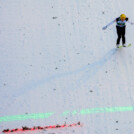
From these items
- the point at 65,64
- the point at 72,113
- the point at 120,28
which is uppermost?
the point at 120,28

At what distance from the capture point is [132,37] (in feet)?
25.8

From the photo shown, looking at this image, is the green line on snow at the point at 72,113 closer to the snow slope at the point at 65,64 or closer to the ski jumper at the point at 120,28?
the snow slope at the point at 65,64

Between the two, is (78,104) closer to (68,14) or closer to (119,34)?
(119,34)

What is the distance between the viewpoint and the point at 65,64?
7285 mm

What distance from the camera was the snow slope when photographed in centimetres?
632

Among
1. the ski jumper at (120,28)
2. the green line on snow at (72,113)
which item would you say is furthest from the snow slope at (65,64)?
the ski jumper at (120,28)

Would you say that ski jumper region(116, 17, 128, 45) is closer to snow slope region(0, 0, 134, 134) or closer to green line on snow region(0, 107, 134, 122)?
snow slope region(0, 0, 134, 134)

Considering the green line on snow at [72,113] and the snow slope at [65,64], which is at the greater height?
the snow slope at [65,64]

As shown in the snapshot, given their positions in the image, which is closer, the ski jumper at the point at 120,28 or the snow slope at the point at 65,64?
the snow slope at the point at 65,64

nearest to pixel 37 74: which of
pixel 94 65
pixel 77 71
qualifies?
pixel 77 71

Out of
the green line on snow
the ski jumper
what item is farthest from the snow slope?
the ski jumper

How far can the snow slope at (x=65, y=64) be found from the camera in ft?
20.7

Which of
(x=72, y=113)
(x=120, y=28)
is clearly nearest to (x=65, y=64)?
(x=72, y=113)

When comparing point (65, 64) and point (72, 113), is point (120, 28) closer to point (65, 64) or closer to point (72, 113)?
point (65, 64)
